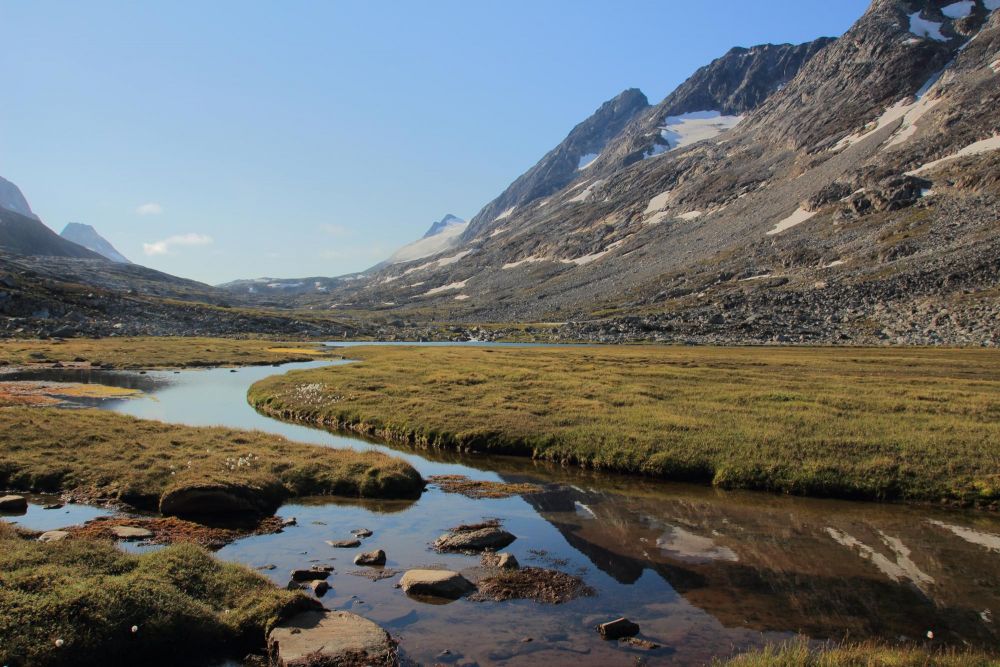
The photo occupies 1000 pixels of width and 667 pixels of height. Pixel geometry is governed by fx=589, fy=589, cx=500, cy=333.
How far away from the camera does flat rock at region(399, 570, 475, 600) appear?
16188 millimetres

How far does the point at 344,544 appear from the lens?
20.0m

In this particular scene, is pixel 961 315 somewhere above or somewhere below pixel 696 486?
above

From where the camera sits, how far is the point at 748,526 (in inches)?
872

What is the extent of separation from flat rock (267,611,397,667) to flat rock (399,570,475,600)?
7.49ft

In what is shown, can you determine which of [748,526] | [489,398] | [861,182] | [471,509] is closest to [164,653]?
[471,509]

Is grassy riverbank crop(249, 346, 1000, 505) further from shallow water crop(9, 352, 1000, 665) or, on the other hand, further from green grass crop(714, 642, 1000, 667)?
green grass crop(714, 642, 1000, 667)

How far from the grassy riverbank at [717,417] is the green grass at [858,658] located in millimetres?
14948

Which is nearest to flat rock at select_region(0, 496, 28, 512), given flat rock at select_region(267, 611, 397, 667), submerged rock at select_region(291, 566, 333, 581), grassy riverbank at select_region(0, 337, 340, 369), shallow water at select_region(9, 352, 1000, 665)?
shallow water at select_region(9, 352, 1000, 665)

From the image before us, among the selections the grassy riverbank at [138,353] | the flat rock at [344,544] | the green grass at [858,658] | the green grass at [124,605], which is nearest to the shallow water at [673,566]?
the flat rock at [344,544]

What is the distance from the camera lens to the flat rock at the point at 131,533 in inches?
758

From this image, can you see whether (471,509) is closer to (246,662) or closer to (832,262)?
(246,662)

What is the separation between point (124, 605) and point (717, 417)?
32.1 metres

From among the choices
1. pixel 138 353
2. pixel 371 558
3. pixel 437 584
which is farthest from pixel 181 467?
pixel 138 353

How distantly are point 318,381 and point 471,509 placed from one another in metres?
37.8
